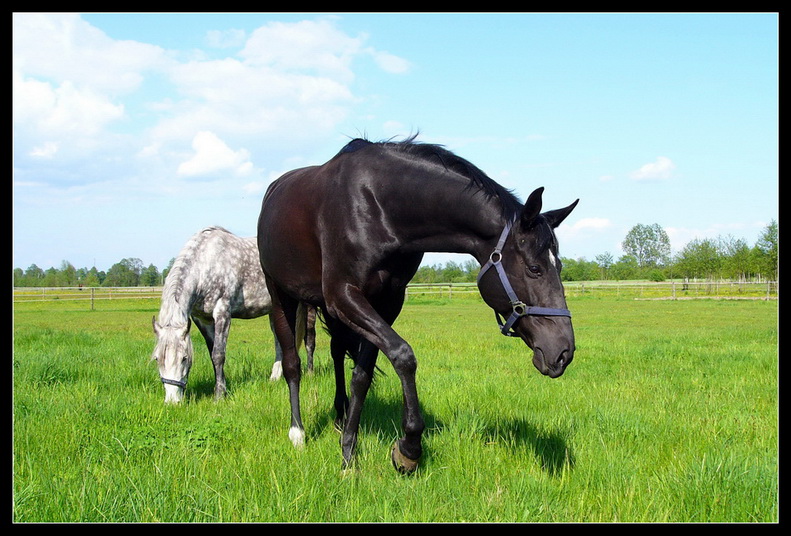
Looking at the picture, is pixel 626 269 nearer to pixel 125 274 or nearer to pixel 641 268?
pixel 641 268

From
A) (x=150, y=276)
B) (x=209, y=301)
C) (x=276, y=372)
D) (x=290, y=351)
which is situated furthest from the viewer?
(x=150, y=276)

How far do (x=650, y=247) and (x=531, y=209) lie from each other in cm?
8138

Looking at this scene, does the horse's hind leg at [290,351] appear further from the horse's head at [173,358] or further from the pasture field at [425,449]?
the horse's head at [173,358]

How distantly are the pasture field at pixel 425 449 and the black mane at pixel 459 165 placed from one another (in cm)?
169

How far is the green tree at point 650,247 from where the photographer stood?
3014 inches

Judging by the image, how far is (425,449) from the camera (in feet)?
13.2

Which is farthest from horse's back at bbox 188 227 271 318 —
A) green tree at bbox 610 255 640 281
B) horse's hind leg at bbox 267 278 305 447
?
green tree at bbox 610 255 640 281

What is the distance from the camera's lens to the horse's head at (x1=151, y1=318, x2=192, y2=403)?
19.6 feet

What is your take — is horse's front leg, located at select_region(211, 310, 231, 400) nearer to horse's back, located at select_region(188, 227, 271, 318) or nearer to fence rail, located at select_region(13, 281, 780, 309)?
horse's back, located at select_region(188, 227, 271, 318)

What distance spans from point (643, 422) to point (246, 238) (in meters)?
6.36

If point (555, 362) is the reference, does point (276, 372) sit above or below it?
below

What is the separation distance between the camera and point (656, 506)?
3008 mm

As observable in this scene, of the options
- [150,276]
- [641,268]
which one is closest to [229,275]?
[150,276]

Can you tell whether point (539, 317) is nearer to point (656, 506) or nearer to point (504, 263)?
point (504, 263)
